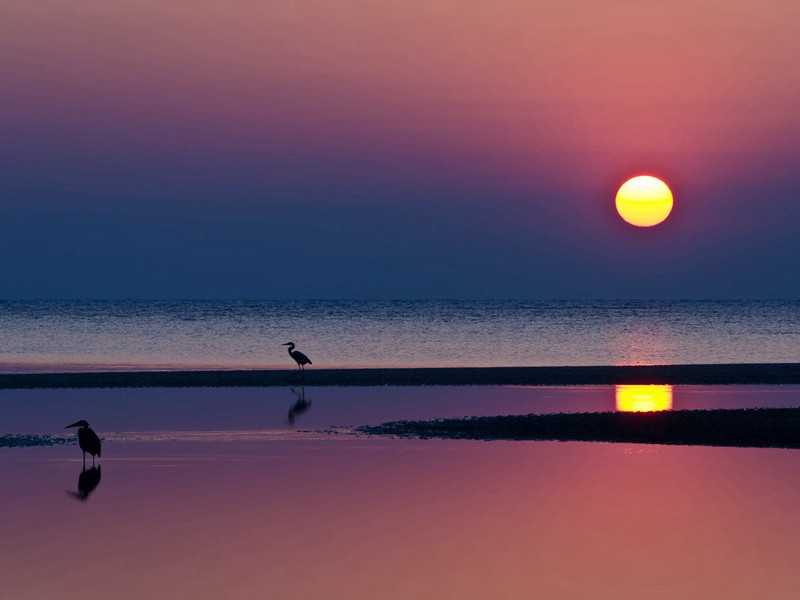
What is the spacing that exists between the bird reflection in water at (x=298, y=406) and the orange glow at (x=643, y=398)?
28.3 ft

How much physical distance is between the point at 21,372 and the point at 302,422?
24339 millimetres

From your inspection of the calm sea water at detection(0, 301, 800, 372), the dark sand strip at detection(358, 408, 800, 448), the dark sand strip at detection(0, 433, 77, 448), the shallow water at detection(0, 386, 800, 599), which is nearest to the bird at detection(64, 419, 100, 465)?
the shallow water at detection(0, 386, 800, 599)

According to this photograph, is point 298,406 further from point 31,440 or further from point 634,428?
point 634,428

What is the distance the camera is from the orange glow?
32.5 m

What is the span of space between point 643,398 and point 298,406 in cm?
1080

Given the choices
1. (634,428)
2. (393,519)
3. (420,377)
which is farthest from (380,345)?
(393,519)

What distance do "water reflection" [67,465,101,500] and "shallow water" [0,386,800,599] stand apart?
150mm

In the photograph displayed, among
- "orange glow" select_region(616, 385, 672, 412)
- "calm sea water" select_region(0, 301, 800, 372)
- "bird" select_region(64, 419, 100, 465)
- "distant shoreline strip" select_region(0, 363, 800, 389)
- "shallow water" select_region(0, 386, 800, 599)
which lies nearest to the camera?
"shallow water" select_region(0, 386, 800, 599)

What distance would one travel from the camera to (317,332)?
326 ft

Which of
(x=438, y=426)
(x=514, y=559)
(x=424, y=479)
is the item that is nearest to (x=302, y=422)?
(x=438, y=426)

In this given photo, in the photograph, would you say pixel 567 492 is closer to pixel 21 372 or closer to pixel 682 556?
pixel 682 556

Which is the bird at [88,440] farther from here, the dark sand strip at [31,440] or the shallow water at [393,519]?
the dark sand strip at [31,440]

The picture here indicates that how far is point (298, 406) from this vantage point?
32.8 m

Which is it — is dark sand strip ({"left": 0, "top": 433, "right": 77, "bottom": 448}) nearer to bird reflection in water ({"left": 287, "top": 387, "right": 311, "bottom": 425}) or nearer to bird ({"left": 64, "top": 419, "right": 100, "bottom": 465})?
bird ({"left": 64, "top": 419, "right": 100, "bottom": 465})
